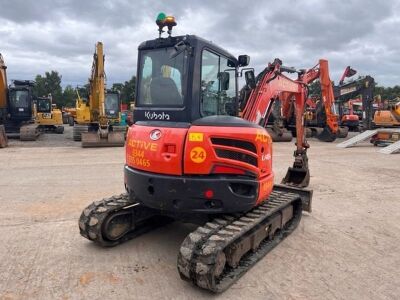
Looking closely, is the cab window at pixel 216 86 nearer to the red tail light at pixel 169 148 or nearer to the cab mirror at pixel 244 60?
the cab mirror at pixel 244 60

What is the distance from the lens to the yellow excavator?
15797 millimetres

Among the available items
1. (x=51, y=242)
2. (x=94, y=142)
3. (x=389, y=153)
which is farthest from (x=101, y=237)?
(x=389, y=153)

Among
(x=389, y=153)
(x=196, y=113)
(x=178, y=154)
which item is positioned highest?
(x=196, y=113)

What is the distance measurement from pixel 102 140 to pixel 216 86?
12.1 metres

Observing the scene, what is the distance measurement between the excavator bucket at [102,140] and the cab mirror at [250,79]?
439 inches

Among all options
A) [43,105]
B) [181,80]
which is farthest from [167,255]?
[43,105]

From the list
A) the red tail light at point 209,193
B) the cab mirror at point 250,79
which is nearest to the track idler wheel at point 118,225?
the red tail light at point 209,193

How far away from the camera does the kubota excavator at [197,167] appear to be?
153 inches

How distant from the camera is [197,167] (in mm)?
3908

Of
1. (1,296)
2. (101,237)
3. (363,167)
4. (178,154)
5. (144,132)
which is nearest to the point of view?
(1,296)

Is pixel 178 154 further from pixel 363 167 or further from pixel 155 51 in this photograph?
pixel 363 167

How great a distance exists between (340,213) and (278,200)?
178cm

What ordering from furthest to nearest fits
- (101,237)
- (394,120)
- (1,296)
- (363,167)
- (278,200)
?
(394,120)
(363,167)
(278,200)
(101,237)
(1,296)

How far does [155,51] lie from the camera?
174 inches
